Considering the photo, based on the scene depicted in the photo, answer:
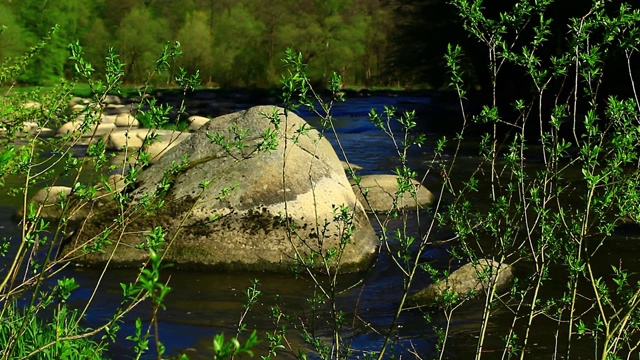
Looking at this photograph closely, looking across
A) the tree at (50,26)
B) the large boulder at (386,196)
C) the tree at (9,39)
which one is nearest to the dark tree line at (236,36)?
the tree at (50,26)

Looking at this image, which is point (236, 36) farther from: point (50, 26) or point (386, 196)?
point (386, 196)

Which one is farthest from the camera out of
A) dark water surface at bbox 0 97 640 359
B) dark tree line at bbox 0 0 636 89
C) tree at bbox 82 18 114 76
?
tree at bbox 82 18 114 76

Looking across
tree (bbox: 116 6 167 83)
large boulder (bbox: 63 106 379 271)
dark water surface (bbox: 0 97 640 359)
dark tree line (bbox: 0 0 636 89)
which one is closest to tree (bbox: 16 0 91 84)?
dark tree line (bbox: 0 0 636 89)

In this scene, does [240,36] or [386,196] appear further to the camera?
[240,36]

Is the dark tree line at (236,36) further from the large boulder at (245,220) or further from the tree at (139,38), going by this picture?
the large boulder at (245,220)

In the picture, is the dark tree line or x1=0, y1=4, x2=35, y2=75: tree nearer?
x1=0, y1=4, x2=35, y2=75: tree

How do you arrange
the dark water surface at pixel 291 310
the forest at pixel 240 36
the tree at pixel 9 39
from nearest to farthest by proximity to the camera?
the dark water surface at pixel 291 310
the tree at pixel 9 39
the forest at pixel 240 36

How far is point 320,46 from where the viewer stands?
7219cm

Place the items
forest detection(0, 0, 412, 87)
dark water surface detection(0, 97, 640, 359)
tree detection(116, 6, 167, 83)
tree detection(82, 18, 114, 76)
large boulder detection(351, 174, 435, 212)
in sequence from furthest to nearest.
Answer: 1. tree detection(116, 6, 167, 83)
2. tree detection(82, 18, 114, 76)
3. forest detection(0, 0, 412, 87)
4. large boulder detection(351, 174, 435, 212)
5. dark water surface detection(0, 97, 640, 359)

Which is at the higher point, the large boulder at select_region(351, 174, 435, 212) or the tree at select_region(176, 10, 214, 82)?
the large boulder at select_region(351, 174, 435, 212)

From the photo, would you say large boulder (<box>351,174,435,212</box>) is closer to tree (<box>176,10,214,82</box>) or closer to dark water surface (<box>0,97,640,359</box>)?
dark water surface (<box>0,97,640,359</box>)

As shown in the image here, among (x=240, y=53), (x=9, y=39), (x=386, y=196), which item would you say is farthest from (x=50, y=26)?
(x=386, y=196)

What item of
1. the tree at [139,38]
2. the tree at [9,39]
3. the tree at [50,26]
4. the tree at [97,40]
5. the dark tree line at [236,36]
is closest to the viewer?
the tree at [9,39]

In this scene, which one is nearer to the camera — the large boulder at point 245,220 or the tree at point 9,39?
the large boulder at point 245,220
